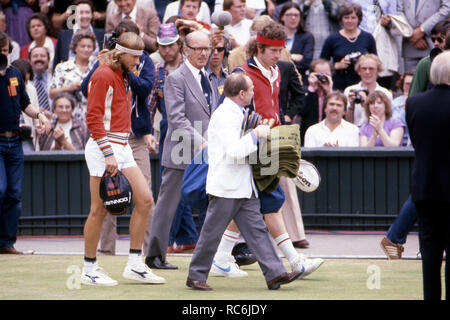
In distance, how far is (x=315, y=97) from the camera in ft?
42.7

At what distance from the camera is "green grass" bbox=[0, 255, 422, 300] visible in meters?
7.01

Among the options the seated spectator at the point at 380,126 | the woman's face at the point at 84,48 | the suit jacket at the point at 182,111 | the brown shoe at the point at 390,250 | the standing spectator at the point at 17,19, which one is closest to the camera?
the suit jacket at the point at 182,111

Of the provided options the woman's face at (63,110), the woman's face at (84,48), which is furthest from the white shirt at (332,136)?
the woman's face at (84,48)

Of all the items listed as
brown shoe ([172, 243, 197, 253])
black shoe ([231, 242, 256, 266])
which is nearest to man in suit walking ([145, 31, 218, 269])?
black shoe ([231, 242, 256, 266])

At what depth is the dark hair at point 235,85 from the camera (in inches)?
284

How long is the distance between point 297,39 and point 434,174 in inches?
326

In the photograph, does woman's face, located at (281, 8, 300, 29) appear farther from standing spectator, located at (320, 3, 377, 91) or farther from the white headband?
the white headband

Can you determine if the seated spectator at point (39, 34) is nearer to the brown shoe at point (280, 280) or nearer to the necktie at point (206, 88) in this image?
the necktie at point (206, 88)

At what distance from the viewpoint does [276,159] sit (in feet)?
24.0

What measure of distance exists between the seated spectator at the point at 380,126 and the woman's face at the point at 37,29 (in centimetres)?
576

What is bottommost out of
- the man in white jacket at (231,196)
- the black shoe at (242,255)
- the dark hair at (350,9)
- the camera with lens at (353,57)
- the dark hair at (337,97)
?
the black shoe at (242,255)

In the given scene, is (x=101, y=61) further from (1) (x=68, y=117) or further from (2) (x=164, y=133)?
(1) (x=68, y=117)

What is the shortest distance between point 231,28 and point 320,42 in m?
1.61
